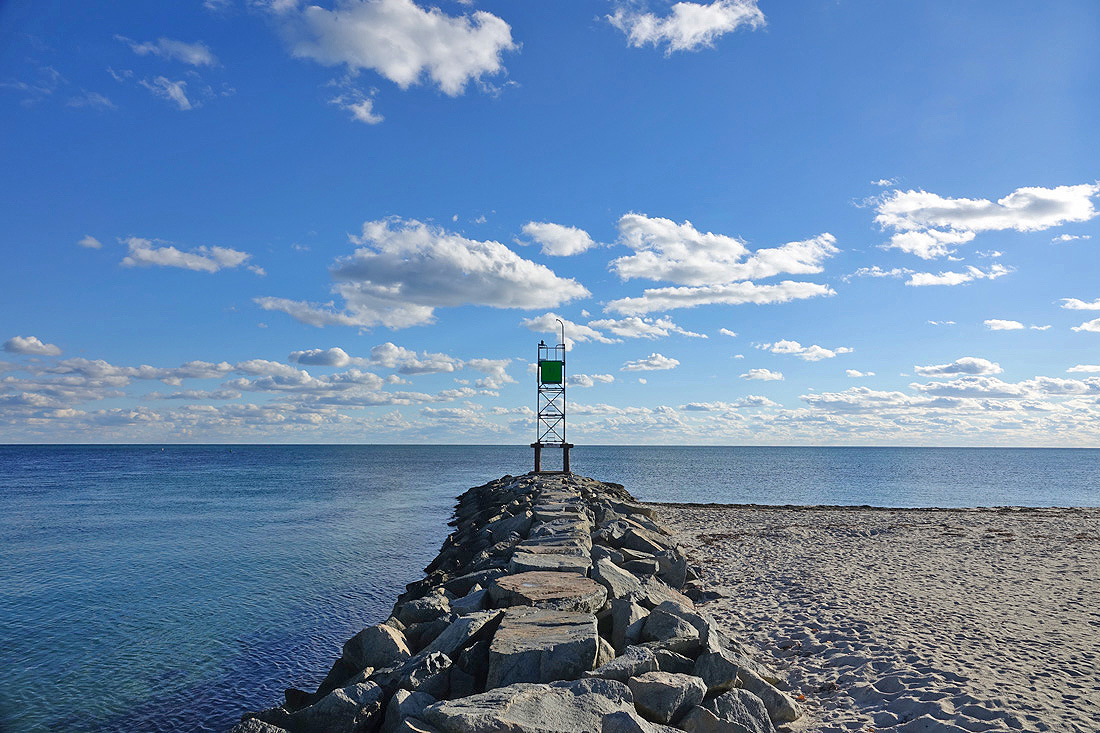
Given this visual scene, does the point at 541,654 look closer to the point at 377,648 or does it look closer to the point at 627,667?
the point at 627,667

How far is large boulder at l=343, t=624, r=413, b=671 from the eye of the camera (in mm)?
6586

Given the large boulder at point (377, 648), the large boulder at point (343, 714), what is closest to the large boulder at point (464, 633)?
the large boulder at point (377, 648)

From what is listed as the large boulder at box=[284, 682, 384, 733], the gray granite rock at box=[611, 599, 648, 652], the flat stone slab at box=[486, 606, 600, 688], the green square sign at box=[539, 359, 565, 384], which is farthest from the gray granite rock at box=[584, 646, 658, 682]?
the green square sign at box=[539, 359, 565, 384]

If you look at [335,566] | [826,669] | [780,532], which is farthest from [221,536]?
[826,669]

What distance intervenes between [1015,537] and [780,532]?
563cm

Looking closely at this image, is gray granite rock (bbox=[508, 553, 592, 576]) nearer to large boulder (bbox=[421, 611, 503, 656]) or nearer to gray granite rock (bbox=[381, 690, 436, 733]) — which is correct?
large boulder (bbox=[421, 611, 503, 656])

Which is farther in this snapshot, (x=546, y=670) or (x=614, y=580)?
(x=614, y=580)

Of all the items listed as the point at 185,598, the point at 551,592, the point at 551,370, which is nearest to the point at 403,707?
the point at 551,592

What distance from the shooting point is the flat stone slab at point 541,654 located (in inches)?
203

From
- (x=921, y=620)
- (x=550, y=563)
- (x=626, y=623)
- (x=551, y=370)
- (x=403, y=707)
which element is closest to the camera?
(x=403, y=707)

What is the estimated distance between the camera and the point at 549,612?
6.35 metres

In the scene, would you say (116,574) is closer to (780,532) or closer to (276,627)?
(276,627)

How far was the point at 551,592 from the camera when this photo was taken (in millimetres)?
7105

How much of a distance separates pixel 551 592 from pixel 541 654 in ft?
6.11
